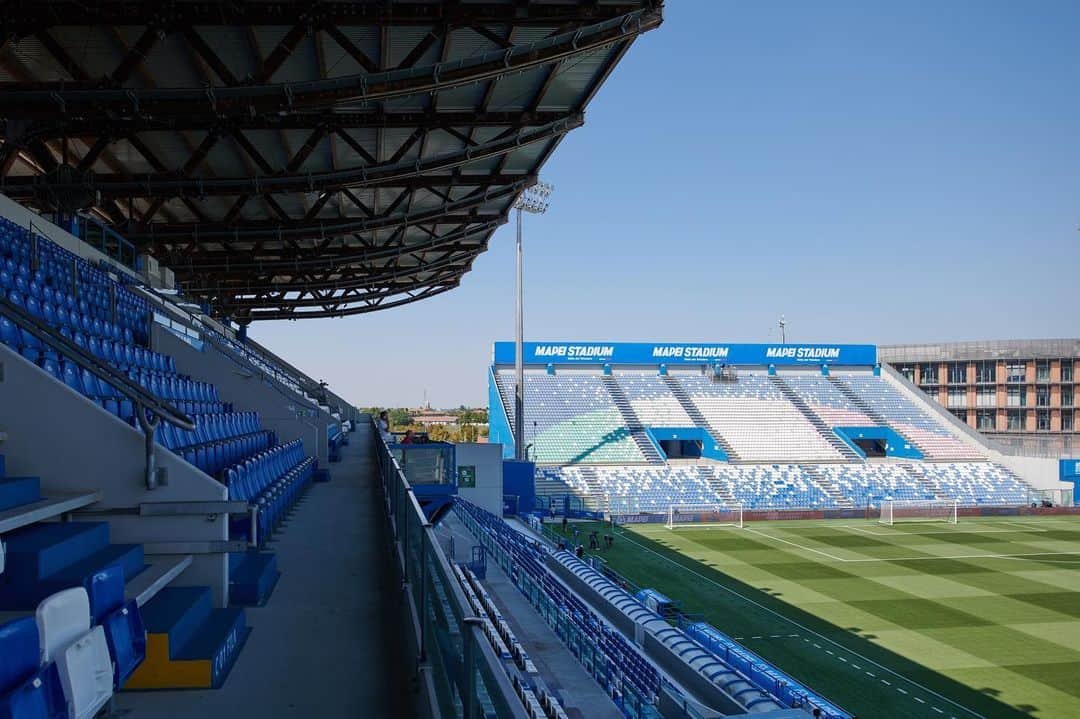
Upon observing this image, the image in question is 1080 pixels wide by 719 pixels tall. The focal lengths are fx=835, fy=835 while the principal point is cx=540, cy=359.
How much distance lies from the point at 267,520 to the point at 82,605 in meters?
4.62

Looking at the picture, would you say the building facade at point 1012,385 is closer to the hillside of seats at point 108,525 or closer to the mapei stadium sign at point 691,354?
the mapei stadium sign at point 691,354

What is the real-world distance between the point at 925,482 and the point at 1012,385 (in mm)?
24957

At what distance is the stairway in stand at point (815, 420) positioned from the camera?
3903 cm

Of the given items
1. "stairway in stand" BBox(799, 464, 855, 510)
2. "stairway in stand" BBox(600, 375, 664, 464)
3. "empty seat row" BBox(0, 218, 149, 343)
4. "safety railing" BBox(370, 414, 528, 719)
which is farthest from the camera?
"stairway in stand" BBox(600, 375, 664, 464)

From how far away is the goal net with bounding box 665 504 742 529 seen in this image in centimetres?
3062

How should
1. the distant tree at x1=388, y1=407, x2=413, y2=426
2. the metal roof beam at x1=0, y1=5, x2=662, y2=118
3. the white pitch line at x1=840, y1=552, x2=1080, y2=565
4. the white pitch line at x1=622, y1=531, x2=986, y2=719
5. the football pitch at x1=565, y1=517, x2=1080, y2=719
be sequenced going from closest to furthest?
1. the metal roof beam at x1=0, y1=5, x2=662, y2=118
2. the white pitch line at x1=622, y1=531, x2=986, y2=719
3. the football pitch at x1=565, y1=517, x2=1080, y2=719
4. the white pitch line at x1=840, y1=552, x2=1080, y2=565
5. the distant tree at x1=388, y1=407, x2=413, y2=426

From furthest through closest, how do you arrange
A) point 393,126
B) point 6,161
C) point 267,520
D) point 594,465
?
point 594,465
point 393,126
point 6,161
point 267,520

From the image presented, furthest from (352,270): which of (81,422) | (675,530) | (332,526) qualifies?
(81,422)

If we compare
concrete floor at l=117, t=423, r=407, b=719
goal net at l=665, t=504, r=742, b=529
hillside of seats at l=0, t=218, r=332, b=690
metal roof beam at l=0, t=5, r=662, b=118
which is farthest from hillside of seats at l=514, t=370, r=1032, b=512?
concrete floor at l=117, t=423, r=407, b=719

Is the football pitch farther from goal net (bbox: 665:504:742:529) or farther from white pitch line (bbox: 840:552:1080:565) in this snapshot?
goal net (bbox: 665:504:742:529)

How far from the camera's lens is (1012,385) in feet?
185

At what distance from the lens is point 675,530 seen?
95.3ft

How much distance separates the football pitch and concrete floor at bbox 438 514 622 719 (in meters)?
4.42

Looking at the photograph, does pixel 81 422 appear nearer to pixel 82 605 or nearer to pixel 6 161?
pixel 82 605
